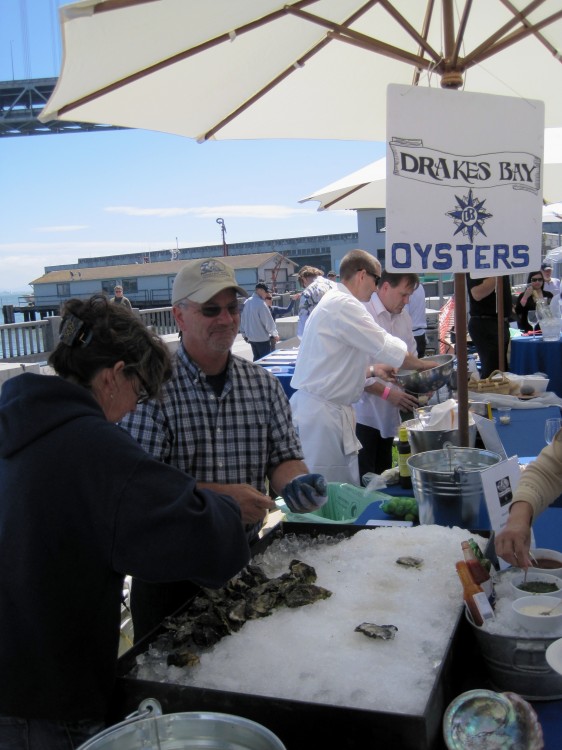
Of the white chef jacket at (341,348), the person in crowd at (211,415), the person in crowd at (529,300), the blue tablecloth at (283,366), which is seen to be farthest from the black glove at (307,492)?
the person in crowd at (529,300)

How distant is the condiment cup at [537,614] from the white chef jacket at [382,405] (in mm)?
2941

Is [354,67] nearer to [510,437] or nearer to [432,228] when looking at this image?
[432,228]

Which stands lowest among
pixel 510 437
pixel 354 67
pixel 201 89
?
pixel 510 437

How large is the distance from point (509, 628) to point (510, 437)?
2.41 metres

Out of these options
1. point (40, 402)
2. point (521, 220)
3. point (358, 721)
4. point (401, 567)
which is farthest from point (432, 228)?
point (358, 721)

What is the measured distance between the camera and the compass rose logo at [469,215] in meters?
2.34

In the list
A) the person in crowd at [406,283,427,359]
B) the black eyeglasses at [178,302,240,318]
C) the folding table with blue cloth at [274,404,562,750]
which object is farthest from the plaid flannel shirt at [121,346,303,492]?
the person in crowd at [406,283,427,359]

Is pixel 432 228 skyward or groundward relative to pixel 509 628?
skyward

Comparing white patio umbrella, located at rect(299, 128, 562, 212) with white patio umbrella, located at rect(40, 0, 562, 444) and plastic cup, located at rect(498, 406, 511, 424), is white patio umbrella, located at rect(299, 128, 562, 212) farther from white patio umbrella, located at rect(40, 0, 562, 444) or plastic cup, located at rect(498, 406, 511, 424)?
plastic cup, located at rect(498, 406, 511, 424)

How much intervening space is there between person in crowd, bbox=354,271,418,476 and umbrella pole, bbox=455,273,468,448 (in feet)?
4.43

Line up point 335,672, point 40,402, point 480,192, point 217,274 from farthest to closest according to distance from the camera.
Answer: point 480,192, point 217,274, point 40,402, point 335,672

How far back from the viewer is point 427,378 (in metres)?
3.70

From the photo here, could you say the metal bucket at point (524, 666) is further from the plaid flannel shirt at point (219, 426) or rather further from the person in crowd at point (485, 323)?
the person in crowd at point (485, 323)

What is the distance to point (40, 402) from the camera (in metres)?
1.27
